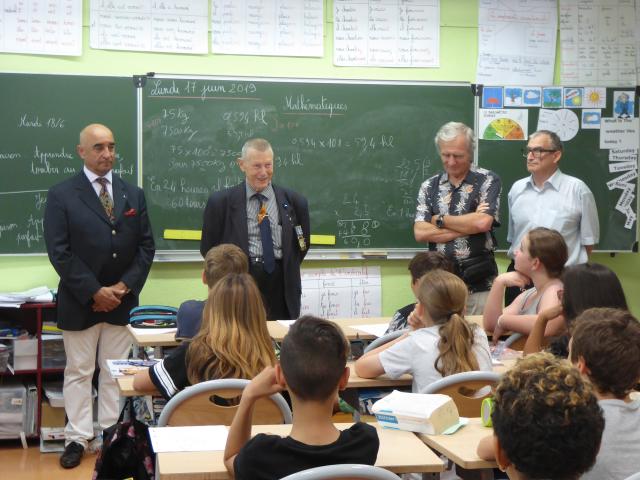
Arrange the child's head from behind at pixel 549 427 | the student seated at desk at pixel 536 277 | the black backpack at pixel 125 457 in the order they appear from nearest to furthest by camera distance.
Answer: the child's head from behind at pixel 549 427, the black backpack at pixel 125 457, the student seated at desk at pixel 536 277

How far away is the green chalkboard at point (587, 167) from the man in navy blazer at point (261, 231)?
1.76 meters

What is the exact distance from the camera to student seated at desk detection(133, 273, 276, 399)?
120 inches

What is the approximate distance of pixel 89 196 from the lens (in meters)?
5.07

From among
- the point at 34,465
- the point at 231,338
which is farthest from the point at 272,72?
the point at 231,338

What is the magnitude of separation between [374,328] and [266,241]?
3.30 ft

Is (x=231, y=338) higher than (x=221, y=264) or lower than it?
lower

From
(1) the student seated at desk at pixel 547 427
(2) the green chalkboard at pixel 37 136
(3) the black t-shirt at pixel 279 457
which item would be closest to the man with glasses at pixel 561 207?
(2) the green chalkboard at pixel 37 136

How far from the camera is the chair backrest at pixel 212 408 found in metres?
2.74

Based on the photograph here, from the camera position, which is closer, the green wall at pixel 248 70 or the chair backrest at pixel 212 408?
the chair backrest at pixel 212 408

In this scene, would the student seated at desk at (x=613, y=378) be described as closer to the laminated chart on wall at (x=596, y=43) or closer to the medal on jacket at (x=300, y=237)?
the medal on jacket at (x=300, y=237)

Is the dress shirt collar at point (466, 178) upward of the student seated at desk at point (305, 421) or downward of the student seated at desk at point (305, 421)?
upward

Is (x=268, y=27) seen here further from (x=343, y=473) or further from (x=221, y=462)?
(x=343, y=473)

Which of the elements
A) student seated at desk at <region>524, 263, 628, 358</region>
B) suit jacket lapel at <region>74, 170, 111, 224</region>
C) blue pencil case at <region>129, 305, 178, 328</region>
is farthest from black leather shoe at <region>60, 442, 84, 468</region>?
student seated at desk at <region>524, 263, 628, 358</region>

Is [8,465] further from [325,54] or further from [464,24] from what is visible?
[464,24]
